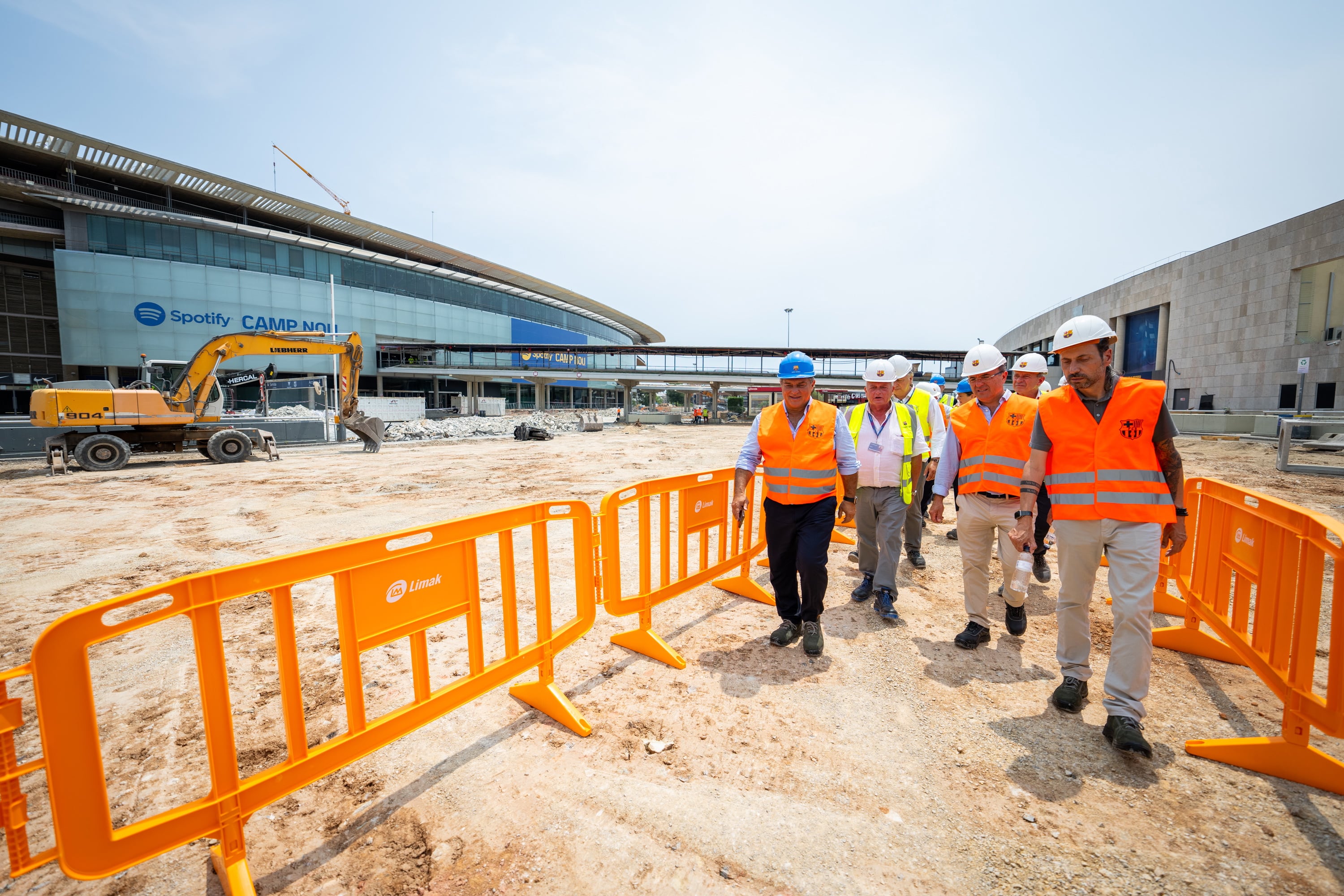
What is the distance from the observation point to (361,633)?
2.41 m

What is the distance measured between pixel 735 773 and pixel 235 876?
2.08 m

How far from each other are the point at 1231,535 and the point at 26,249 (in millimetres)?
58588

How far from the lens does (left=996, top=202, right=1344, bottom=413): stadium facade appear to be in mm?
23328

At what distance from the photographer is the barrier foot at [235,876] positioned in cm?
199

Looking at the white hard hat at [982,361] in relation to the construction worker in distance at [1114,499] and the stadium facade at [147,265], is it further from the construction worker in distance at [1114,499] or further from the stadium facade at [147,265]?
the stadium facade at [147,265]

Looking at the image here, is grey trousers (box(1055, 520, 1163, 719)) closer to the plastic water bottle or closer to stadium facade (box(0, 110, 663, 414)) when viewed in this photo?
the plastic water bottle

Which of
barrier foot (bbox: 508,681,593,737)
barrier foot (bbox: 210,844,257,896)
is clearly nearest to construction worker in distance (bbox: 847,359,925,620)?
barrier foot (bbox: 508,681,593,737)

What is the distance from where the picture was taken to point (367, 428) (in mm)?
19719

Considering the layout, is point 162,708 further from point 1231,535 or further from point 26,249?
point 26,249

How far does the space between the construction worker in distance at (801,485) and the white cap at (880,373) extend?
112 centimetres

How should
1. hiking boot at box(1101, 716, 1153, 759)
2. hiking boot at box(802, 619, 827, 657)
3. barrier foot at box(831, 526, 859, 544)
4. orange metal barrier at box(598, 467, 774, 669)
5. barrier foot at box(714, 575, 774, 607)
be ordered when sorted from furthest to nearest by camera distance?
barrier foot at box(831, 526, 859, 544)
barrier foot at box(714, 575, 774, 607)
hiking boot at box(802, 619, 827, 657)
orange metal barrier at box(598, 467, 774, 669)
hiking boot at box(1101, 716, 1153, 759)

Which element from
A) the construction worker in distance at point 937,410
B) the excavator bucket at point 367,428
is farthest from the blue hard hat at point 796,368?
the excavator bucket at point 367,428

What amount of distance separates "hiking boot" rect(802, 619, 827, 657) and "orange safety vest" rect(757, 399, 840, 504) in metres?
0.93

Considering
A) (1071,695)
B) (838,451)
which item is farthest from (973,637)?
(838,451)
